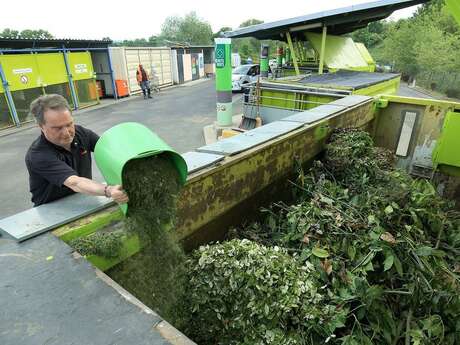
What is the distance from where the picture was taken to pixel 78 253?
1.55m

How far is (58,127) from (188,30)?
59.5 metres

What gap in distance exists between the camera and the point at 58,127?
2135 millimetres

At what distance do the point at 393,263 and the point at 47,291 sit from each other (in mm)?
1987

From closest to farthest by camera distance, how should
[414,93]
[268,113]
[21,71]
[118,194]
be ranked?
[118,194] < [268,113] < [21,71] < [414,93]

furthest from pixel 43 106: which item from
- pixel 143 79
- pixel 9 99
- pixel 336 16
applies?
pixel 143 79

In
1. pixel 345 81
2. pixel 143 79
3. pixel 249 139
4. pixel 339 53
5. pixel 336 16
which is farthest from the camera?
pixel 143 79

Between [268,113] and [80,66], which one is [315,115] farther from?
[80,66]

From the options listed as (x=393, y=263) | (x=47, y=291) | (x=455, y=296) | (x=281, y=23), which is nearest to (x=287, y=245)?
(x=393, y=263)

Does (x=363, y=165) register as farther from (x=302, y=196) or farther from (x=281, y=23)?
(x=281, y=23)

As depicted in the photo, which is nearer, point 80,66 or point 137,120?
point 137,120

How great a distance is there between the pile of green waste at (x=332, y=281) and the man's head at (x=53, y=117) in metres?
1.19

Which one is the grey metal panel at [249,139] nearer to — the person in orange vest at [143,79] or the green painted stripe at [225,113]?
the green painted stripe at [225,113]

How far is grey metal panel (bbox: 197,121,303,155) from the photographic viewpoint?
271 centimetres

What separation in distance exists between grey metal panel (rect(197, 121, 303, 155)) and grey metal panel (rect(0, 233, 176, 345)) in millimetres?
1445
